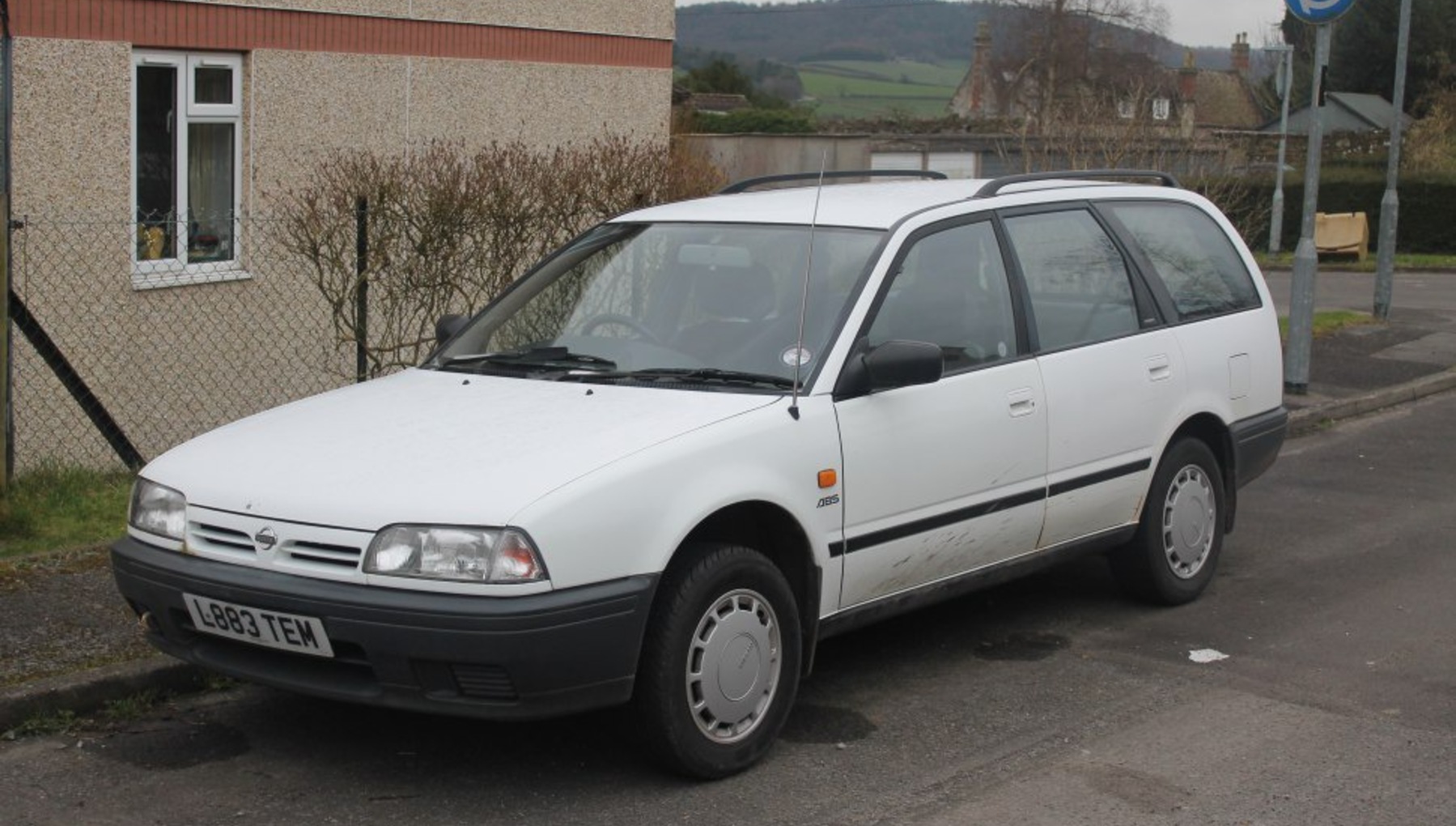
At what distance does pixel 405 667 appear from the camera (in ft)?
16.2

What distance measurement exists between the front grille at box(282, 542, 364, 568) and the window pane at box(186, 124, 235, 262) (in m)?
7.53

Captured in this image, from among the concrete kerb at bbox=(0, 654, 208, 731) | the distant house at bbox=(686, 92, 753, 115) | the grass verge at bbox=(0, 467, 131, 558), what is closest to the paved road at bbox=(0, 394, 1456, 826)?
the concrete kerb at bbox=(0, 654, 208, 731)

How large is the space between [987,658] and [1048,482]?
28.3 inches

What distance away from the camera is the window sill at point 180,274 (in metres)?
11.5

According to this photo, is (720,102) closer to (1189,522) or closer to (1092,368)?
(1189,522)

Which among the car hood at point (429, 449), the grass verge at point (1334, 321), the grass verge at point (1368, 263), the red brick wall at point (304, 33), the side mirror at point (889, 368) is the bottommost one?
the grass verge at point (1334, 321)

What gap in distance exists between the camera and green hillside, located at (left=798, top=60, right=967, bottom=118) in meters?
88.0

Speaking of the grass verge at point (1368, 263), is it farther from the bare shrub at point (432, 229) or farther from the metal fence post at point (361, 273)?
the metal fence post at point (361, 273)

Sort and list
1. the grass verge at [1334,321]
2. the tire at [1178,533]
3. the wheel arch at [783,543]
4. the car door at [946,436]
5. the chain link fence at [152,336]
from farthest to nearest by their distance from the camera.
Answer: the grass verge at [1334,321], the chain link fence at [152,336], the tire at [1178,533], the car door at [946,436], the wheel arch at [783,543]

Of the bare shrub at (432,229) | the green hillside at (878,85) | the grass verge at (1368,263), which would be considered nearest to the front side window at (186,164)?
the bare shrub at (432,229)

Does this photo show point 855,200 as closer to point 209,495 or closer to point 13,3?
point 209,495

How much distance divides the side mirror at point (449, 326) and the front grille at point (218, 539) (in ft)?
5.45

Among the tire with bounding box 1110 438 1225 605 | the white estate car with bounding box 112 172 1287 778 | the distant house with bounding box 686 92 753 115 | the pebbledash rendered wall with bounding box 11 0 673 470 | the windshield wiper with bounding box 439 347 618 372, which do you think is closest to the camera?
the white estate car with bounding box 112 172 1287 778

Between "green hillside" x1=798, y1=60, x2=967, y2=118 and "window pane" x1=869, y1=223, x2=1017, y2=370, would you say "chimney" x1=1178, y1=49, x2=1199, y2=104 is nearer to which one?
"green hillside" x1=798, y1=60, x2=967, y2=118
